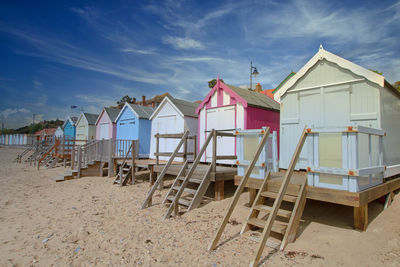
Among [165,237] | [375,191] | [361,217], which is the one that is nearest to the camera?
[361,217]

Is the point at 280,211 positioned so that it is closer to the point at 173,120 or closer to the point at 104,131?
the point at 173,120

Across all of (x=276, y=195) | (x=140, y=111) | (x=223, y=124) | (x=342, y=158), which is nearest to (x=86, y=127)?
(x=140, y=111)

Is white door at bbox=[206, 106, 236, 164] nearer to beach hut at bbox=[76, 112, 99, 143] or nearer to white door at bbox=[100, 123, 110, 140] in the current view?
white door at bbox=[100, 123, 110, 140]

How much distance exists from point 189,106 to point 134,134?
4.15 metres

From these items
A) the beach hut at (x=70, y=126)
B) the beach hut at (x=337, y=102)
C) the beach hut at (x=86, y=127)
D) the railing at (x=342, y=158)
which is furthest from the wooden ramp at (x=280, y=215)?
the beach hut at (x=70, y=126)

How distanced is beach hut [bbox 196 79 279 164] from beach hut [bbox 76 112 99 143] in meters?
14.4

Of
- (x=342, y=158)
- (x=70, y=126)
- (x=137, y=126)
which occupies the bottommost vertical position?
(x=342, y=158)

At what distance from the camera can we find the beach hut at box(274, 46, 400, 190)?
6406 mm

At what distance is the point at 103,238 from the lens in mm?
5184

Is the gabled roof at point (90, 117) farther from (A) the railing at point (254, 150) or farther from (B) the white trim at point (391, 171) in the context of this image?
(B) the white trim at point (391, 171)

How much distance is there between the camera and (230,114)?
34.3 ft

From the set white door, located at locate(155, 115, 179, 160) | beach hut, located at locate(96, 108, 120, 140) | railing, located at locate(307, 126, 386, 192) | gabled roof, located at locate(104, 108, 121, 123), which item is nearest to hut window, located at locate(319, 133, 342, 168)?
railing, located at locate(307, 126, 386, 192)

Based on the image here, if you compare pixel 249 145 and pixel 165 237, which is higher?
pixel 249 145

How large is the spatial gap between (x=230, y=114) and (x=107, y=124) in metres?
11.9
